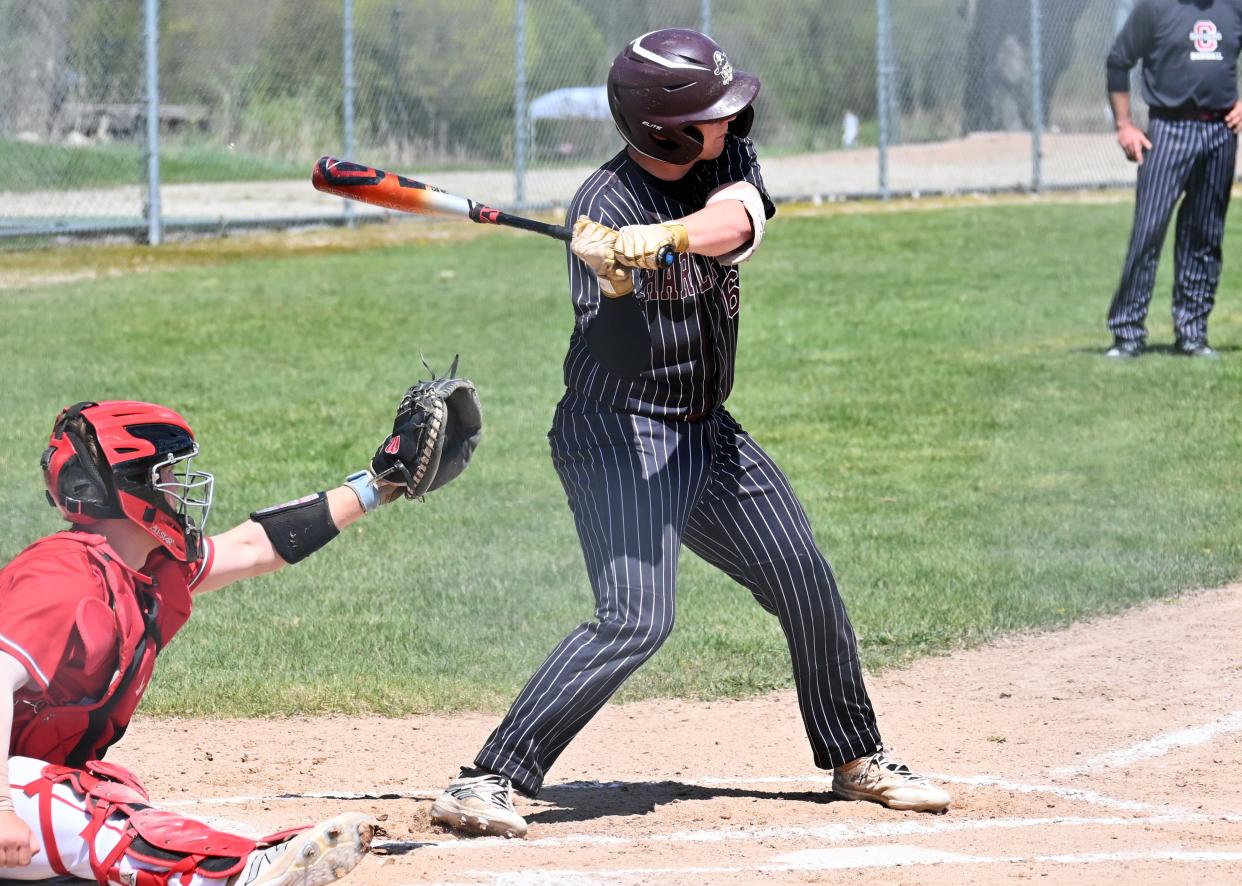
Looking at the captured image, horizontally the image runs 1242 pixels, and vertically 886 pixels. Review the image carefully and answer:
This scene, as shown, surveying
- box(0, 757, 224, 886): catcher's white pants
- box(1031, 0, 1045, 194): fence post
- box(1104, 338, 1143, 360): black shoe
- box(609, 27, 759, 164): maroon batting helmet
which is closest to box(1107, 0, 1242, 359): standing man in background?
box(1104, 338, 1143, 360): black shoe

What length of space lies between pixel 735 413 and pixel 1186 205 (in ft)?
10.4

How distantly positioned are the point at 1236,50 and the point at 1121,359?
2.06 m

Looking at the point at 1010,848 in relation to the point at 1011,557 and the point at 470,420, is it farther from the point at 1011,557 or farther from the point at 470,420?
the point at 1011,557

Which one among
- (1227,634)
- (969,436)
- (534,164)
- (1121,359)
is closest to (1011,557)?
(1227,634)

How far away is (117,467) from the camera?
12.2ft

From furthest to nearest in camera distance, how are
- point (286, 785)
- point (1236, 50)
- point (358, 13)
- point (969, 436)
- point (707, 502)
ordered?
point (358, 13) < point (1236, 50) < point (969, 436) < point (286, 785) < point (707, 502)

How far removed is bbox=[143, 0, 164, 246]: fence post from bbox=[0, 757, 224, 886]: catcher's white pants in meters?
13.8

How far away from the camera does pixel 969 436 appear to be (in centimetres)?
993

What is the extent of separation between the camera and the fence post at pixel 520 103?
59.2 ft

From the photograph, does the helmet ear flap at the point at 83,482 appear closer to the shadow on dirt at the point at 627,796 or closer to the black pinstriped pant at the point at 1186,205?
the shadow on dirt at the point at 627,796

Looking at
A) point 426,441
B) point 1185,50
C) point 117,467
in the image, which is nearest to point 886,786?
point 426,441

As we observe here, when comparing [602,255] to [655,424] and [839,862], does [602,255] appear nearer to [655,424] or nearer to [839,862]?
[655,424]

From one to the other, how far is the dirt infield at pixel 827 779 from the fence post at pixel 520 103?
40.7 ft

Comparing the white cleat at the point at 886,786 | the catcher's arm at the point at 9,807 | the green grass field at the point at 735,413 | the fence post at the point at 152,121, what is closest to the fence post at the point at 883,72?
the green grass field at the point at 735,413
